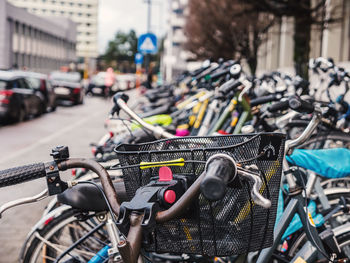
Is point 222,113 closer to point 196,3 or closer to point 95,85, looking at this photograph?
point 95,85

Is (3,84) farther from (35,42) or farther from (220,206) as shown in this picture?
(35,42)

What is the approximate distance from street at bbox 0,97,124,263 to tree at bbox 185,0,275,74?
1178 centimetres

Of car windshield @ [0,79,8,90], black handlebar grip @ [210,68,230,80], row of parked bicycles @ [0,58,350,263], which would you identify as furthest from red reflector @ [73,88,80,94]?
row of parked bicycles @ [0,58,350,263]

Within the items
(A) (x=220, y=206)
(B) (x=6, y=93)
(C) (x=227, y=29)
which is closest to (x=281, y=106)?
(A) (x=220, y=206)

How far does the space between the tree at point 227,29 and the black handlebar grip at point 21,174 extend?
71.8 ft

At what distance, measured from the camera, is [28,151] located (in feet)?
28.6

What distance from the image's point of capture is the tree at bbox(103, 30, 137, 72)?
12838cm

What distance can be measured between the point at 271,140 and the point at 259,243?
353 millimetres

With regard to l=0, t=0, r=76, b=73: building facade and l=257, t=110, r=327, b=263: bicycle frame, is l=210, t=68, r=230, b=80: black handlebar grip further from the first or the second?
l=0, t=0, r=76, b=73: building facade

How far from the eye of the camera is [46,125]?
568 inches

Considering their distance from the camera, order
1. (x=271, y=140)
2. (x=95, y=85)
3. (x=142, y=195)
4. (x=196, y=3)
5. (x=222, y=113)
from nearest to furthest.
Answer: (x=142, y=195) < (x=271, y=140) < (x=222, y=113) < (x=95, y=85) < (x=196, y=3)

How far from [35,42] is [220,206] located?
6533cm

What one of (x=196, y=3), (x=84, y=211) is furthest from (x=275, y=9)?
(x=196, y=3)

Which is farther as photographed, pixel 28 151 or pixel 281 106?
A: pixel 28 151
